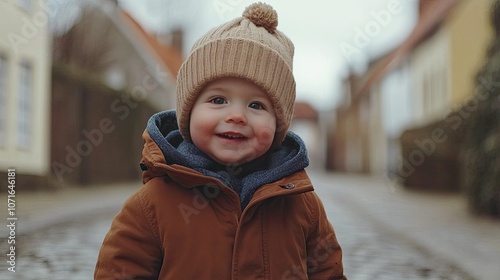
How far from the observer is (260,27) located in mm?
2316

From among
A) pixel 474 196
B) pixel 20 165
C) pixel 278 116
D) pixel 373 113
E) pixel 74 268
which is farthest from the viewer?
pixel 373 113

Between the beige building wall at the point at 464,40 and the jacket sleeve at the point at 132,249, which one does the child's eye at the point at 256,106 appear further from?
the beige building wall at the point at 464,40

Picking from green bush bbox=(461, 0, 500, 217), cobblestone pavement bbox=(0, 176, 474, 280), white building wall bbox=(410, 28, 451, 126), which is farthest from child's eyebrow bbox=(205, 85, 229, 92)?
white building wall bbox=(410, 28, 451, 126)

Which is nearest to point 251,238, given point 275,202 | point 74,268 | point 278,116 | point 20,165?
point 275,202

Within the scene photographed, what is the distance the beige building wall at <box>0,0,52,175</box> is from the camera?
11.7 metres

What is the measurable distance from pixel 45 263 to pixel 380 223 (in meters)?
5.36

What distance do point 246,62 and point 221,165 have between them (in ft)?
1.07

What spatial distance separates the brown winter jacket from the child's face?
113mm

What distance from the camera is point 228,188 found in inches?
82.2

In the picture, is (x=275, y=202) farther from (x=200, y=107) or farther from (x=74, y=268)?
(x=74, y=268)

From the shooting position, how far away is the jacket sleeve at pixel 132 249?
2.05 meters

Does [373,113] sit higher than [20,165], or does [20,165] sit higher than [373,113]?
[373,113]

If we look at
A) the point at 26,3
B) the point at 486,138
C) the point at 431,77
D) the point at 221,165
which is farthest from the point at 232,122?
the point at 431,77

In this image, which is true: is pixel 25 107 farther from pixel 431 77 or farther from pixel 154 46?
pixel 154 46
